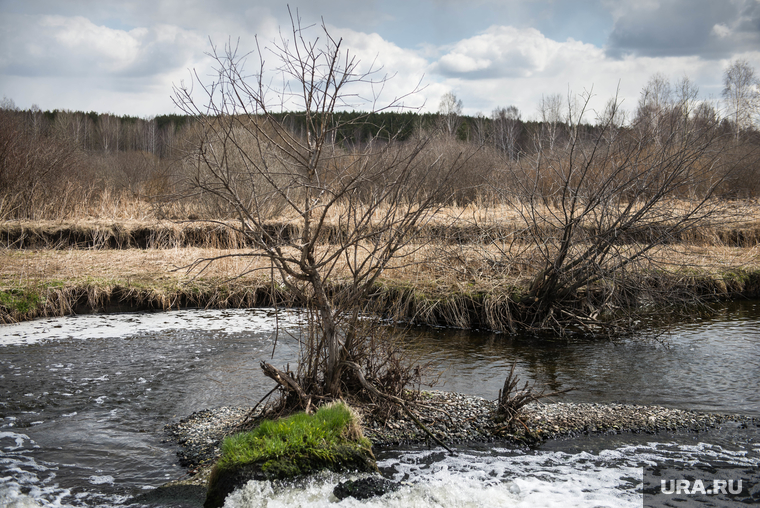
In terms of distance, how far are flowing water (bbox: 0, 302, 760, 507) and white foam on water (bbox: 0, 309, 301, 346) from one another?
3cm

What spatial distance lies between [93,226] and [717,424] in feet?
43.9

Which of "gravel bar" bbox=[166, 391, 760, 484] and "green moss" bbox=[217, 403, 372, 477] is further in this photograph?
"gravel bar" bbox=[166, 391, 760, 484]

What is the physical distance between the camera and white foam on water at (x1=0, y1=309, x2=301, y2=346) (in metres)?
7.78

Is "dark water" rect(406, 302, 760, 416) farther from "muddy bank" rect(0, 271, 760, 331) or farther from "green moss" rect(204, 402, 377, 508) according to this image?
"green moss" rect(204, 402, 377, 508)

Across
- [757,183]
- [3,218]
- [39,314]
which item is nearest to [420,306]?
[39,314]

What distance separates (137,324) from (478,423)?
241 inches

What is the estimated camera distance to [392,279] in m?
9.62

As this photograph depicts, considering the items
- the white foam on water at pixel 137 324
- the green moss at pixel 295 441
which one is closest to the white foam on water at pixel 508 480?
the green moss at pixel 295 441

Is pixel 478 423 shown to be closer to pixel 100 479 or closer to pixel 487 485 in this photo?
pixel 487 485

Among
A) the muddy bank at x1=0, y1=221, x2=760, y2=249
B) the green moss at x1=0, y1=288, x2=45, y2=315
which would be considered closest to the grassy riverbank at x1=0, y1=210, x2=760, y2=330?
the green moss at x1=0, y1=288, x2=45, y2=315

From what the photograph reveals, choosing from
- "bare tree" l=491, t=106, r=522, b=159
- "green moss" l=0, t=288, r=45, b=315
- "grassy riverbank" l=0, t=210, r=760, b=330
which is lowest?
"green moss" l=0, t=288, r=45, b=315

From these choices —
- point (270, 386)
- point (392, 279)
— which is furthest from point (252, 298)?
point (270, 386)

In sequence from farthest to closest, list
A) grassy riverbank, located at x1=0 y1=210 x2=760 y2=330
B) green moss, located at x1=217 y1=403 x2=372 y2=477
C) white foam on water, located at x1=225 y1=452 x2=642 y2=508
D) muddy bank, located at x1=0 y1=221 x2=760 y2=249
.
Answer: muddy bank, located at x1=0 y1=221 x2=760 y2=249, grassy riverbank, located at x1=0 y1=210 x2=760 y2=330, green moss, located at x1=217 y1=403 x2=372 y2=477, white foam on water, located at x1=225 y1=452 x2=642 y2=508

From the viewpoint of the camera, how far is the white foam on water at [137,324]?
778 cm
